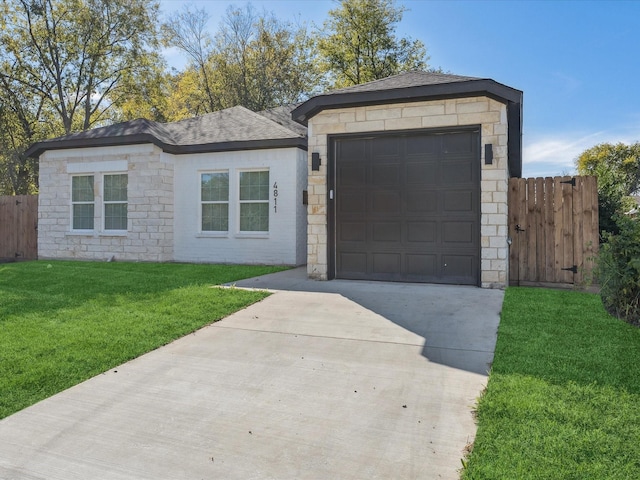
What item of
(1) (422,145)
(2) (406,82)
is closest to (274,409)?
(1) (422,145)

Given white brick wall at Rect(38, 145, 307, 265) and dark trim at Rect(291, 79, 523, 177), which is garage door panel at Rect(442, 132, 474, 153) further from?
white brick wall at Rect(38, 145, 307, 265)

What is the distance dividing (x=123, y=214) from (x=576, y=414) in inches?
462

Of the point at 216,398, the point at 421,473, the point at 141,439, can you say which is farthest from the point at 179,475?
the point at 421,473

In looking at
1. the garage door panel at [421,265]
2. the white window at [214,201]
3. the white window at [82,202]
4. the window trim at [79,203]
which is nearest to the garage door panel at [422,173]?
the garage door panel at [421,265]

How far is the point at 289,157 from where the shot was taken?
10.8 metres

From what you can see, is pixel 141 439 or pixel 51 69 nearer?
pixel 141 439

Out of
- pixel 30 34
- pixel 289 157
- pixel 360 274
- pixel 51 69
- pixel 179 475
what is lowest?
pixel 179 475

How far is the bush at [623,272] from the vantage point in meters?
5.12

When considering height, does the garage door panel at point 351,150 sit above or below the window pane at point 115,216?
above

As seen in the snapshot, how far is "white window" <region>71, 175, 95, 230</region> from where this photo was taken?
12312 millimetres

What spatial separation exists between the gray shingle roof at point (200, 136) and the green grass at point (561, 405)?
25.4 feet

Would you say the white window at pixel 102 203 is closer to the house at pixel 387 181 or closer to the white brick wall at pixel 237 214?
the house at pixel 387 181

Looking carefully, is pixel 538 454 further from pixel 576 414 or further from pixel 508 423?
pixel 576 414

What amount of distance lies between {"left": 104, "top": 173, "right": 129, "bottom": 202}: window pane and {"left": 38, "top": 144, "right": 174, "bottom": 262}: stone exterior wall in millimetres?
158
